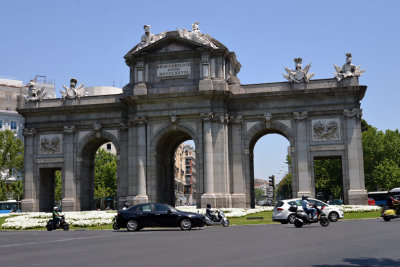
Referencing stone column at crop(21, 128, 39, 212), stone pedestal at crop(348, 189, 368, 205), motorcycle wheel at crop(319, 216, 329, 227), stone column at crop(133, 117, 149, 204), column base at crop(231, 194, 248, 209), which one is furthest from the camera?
stone column at crop(21, 128, 39, 212)

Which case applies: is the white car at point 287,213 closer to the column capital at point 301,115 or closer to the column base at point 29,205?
the column capital at point 301,115

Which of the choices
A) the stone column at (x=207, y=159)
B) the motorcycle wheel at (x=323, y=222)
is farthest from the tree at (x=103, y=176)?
the motorcycle wheel at (x=323, y=222)

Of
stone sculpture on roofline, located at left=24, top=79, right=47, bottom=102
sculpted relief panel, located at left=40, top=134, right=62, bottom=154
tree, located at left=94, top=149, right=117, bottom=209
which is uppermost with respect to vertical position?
stone sculpture on roofline, located at left=24, top=79, right=47, bottom=102

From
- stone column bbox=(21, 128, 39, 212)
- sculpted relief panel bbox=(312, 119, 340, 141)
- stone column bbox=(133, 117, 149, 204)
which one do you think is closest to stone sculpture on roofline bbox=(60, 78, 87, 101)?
stone column bbox=(21, 128, 39, 212)

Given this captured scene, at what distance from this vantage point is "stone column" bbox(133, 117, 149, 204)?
50750 millimetres

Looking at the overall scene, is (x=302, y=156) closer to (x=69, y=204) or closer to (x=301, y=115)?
(x=301, y=115)

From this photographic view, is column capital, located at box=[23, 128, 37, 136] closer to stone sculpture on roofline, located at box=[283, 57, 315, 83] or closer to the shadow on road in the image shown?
stone sculpture on roofline, located at box=[283, 57, 315, 83]

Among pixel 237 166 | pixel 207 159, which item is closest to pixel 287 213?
pixel 207 159

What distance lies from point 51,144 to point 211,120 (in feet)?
Answer: 61.4

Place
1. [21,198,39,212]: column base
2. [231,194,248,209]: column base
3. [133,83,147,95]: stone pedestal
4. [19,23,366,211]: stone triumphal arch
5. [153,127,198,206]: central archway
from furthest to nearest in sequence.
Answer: [21,198,39,212]: column base → [153,127,198,206]: central archway → [133,83,147,95]: stone pedestal → [231,194,248,209]: column base → [19,23,366,211]: stone triumphal arch

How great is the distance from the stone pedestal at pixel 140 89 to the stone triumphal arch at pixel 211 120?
12cm

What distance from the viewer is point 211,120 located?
50.1 meters

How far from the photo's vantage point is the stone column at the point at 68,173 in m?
54.5

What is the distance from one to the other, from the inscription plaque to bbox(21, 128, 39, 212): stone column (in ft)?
52.9
